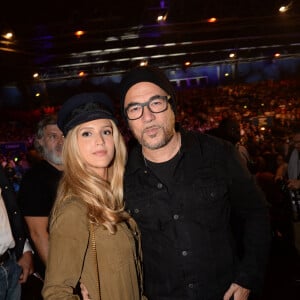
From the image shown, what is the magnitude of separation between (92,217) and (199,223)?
2.18 ft

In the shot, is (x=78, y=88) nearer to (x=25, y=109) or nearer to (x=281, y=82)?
(x=25, y=109)

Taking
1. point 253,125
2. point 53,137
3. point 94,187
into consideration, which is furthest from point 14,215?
point 253,125

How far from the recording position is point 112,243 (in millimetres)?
1622

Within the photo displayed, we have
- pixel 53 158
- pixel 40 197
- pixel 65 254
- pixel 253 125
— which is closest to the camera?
pixel 65 254

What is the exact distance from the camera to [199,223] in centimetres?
189

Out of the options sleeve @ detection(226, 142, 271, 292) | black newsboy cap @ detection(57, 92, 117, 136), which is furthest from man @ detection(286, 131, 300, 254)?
black newsboy cap @ detection(57, 92, 117, 136)

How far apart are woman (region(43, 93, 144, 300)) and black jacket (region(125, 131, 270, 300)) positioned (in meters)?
0.13

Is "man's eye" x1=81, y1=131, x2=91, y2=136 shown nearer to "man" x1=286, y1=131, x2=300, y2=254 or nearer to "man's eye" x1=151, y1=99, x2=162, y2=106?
"man's eye" x1=151, y1=99, x2=162, y2=106

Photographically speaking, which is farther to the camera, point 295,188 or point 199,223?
point 295,188

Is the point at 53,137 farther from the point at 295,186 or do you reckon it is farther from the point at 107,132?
the point at 295,186

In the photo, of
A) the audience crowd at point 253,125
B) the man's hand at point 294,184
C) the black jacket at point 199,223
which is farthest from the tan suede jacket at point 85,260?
the audience crowd at point 253,125

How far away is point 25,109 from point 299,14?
14.3 meters

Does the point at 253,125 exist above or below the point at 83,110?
above

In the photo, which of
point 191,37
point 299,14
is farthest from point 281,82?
point 191,37
